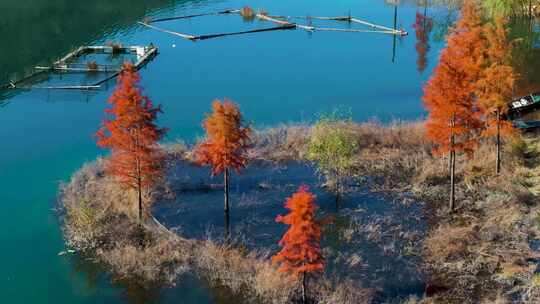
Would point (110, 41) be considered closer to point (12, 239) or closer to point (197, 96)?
point (197, 96)

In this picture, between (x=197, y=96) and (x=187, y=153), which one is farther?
(x=197, y=96)

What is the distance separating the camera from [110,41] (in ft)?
296

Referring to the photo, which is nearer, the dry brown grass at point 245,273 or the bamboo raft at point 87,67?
the dry brown grass at point 245,273

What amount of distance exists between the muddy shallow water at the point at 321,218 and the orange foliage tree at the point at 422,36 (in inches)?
1375

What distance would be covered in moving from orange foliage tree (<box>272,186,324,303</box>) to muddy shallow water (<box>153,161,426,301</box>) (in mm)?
3778

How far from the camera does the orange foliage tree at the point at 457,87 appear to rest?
39.7m

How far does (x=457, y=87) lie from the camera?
39719 millimetres

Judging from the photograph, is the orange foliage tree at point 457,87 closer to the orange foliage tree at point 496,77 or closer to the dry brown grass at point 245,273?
the orange foliage tree at point 496,77

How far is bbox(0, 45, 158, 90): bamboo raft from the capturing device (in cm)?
7200

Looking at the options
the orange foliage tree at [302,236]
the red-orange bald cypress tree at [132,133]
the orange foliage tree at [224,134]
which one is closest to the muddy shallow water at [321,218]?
the orange foliage tree at [302,236]

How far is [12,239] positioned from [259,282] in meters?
19.0

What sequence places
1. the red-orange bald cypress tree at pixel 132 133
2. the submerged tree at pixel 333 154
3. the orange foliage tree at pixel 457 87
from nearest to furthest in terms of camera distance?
the red-orange bald cypress tree at pixel 132 133, the orange foliage tree at pixel 457 87, the submerged tree at pixel 333 154

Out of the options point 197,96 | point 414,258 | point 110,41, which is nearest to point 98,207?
point 414,258

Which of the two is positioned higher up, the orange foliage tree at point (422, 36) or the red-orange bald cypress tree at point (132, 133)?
the orange foliage tree at point (422, 36)
